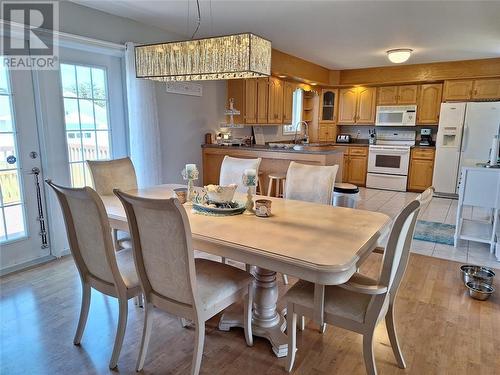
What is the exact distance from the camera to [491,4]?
3.12 metres

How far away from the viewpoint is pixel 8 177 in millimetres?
2955

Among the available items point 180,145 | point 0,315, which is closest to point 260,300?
point 0,315

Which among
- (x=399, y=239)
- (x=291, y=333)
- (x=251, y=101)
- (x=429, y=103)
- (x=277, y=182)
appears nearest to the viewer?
(x=399, y=239)

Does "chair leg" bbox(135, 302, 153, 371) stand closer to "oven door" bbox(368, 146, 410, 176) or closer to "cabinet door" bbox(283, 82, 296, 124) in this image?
"cabinet door" bbox(283, 82, 296, 124)

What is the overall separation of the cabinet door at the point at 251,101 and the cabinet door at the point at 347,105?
9.78 feet

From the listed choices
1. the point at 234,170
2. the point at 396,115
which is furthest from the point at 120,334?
the point at 396,115

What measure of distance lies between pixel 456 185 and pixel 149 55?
231 inches

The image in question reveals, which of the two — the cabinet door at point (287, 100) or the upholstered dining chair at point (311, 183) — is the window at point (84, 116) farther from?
the cabinet door at point (287, 100)

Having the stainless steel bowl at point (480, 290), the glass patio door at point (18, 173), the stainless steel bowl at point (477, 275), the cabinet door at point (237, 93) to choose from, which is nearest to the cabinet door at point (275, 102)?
the cabinet door at point (237, 93)

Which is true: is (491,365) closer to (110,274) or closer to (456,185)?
(110,274)

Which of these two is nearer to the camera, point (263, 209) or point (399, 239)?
point (399, 239)

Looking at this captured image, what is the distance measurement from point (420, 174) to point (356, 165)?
1268mm

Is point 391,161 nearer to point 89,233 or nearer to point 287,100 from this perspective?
point 287,100

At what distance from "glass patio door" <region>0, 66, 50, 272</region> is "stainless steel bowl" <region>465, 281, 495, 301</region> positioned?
3.84 metres
